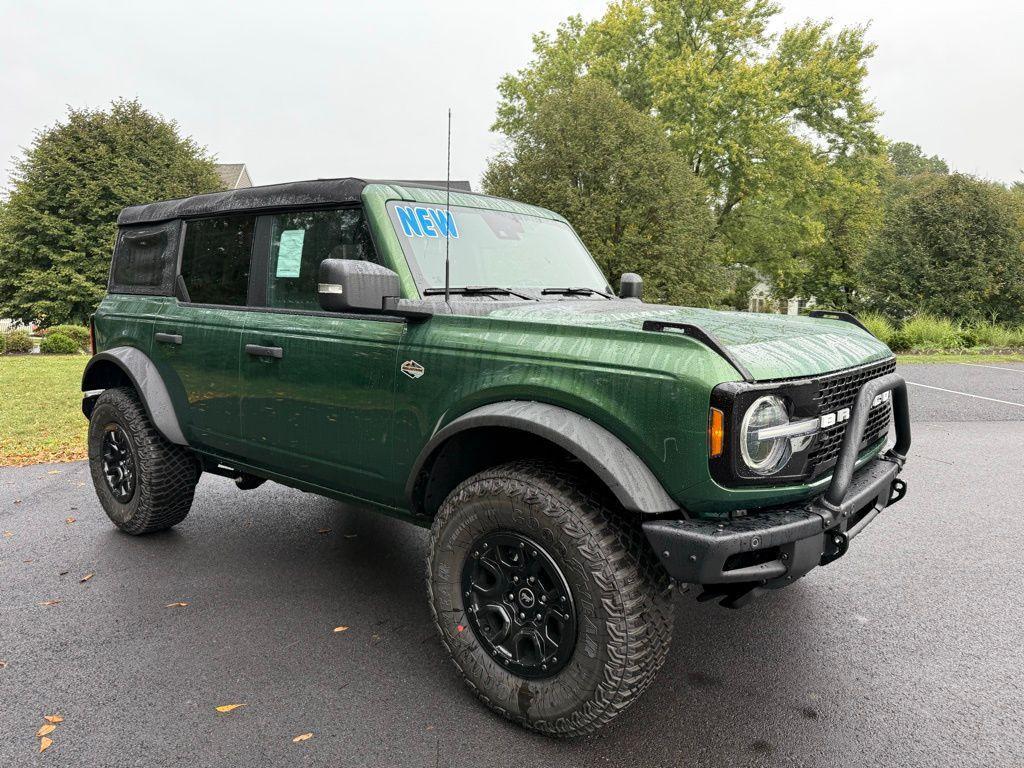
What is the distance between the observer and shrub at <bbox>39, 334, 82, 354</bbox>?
58.2ft

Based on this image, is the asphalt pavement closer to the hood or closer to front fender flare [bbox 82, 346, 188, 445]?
front fender flare [bbox 82, 346, 188, 445]

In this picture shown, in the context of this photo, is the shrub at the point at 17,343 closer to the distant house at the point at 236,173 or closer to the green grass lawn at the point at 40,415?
the green grass lawn at the point at 40,415

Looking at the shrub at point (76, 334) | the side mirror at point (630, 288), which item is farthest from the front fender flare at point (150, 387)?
the shrub at point (76, 334)

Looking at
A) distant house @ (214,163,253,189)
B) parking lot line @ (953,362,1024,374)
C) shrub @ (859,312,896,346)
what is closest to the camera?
parking lot line @ (953,362,1024,374)

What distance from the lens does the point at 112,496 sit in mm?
4512

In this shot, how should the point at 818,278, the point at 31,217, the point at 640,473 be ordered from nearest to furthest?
the point at 640,473
the point at 31,217
the point at 818,278

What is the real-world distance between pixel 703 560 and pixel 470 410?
1021mm

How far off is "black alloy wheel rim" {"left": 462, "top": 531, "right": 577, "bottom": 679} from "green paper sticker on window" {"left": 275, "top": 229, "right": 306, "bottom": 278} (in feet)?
5.64

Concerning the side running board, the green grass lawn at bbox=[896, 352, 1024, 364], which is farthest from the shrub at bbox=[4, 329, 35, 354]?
the green grass lawn at bbox=[896, 352, 1024, 364]

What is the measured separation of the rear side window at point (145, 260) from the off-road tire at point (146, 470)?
2.20ft

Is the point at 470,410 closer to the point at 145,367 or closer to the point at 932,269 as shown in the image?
the point at 145,367

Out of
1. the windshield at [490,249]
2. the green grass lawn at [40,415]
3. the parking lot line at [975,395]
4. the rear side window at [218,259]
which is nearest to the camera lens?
the windshield at [490,249]

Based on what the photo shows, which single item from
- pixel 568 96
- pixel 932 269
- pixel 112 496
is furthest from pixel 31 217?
pixel 932 269

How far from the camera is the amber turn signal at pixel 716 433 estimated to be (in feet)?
7.02
